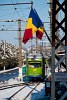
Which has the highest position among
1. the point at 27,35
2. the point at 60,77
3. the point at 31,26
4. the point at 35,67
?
the point at 31,26

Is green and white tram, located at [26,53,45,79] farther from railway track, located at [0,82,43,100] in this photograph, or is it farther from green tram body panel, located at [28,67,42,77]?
railway track, located at [0,82,43,100]

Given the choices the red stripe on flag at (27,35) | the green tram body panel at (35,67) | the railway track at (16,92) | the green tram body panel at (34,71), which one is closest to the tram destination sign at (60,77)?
the red stripe on flag at (27,35)

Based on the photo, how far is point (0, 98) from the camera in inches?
933

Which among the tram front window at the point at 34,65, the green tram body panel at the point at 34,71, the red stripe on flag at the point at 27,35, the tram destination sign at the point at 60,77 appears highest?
the red stripe on flag at the point at 27,35

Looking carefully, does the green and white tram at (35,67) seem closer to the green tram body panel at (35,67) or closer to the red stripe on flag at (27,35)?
the green tram body panel at (35,67)

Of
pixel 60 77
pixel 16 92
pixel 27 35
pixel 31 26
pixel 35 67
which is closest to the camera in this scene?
pixel 60 77

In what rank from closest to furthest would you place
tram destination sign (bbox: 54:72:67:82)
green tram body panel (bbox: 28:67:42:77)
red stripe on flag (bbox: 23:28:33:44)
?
tram destination sign (bbox: 54:72:67:82)
red stripe on flag (bbox: 23:28:33:44)
green tram body panel (bbox: 28:67:42:77)

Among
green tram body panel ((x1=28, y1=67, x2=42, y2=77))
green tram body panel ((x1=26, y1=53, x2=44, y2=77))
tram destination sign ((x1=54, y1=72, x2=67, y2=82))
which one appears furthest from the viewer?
green tram body panel ((x1=28, y1=67, x2=42, y2=77))

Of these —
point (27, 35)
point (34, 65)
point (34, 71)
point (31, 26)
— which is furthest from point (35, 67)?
point (31, 26)

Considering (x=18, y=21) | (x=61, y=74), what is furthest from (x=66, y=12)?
(x=18, y=21)

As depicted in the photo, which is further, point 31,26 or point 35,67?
point 35,67

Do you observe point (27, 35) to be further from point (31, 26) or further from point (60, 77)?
point (60, 77)

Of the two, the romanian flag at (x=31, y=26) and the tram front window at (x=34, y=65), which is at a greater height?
the romanian flag at (x=31, y=26)

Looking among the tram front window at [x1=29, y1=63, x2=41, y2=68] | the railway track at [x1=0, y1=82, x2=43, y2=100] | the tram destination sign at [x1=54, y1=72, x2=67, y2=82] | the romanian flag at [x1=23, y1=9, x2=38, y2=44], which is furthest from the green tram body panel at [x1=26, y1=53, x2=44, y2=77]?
the tram destination sign at [x1=54, y1=72, x2=67, y2=82]
